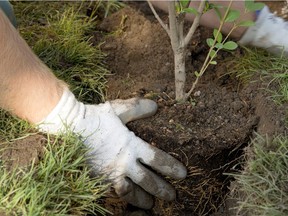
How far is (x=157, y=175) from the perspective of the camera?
199 cm

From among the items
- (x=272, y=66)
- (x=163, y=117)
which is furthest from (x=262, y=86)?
(x=163, y=117)

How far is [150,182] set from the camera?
193cm

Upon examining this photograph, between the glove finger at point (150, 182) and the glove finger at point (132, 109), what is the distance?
20 centimetres

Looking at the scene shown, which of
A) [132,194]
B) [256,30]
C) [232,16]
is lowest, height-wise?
[132,194]

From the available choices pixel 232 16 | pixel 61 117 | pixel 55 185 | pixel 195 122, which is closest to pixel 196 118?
pixel 195 122

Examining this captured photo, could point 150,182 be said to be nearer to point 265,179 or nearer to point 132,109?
point 132,109

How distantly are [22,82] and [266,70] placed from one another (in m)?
1.06

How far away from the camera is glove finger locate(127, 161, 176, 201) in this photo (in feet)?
6.32

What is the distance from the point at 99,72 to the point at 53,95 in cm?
44

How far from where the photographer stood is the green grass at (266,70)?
2.08 metres

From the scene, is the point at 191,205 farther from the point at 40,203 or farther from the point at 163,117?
the point at 40,203

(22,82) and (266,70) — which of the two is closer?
(22,82)

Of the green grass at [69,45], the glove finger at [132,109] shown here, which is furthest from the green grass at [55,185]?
the green grass at [69,45]

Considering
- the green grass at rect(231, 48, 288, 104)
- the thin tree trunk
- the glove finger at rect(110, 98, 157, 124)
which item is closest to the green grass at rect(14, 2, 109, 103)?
the glove finger at rect(110, 98, 157, 124)
